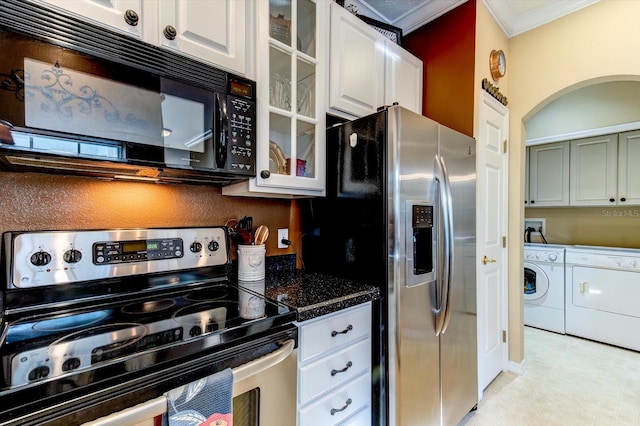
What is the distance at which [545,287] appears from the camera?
3266 mm

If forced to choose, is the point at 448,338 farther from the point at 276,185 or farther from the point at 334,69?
the point at 334,69

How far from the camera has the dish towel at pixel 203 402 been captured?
0.70m

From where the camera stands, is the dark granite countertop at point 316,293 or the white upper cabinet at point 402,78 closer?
the dark granite countertop at point 316,293

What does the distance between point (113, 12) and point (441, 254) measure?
161 centimetres

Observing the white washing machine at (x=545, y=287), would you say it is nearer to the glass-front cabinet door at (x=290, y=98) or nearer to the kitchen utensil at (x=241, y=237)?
the glass-front cabinet door at (x=290, y=98)

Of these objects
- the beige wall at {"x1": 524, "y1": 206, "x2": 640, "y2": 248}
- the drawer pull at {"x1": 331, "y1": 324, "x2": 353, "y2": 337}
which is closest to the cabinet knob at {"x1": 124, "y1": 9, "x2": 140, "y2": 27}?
the drawer pull at {"x1": 331, "y1": 324, "x2": 353, "y2": 337}

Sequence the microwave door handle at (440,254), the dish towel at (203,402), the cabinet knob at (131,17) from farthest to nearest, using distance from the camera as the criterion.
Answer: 1. the microwave door handle at (440,254)
2. the cabinet knob at (131,17)
3. the dish towel at (203,402)

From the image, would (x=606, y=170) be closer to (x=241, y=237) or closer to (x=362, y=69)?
(x=362, y=69)

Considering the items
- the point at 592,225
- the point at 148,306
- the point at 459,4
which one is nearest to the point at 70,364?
the point at 148,306

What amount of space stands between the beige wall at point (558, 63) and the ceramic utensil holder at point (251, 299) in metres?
2.06

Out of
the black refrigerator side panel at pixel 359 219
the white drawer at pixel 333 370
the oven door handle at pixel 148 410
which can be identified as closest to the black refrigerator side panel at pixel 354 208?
the black refrigerator side panel at pixel 359 219

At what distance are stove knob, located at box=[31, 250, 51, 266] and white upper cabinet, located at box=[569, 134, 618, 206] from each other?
14.8 feet

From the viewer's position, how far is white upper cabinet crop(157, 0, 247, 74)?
1.04 metres

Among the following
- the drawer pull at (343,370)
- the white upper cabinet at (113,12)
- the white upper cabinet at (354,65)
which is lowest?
the drawer pull at (343,370)
